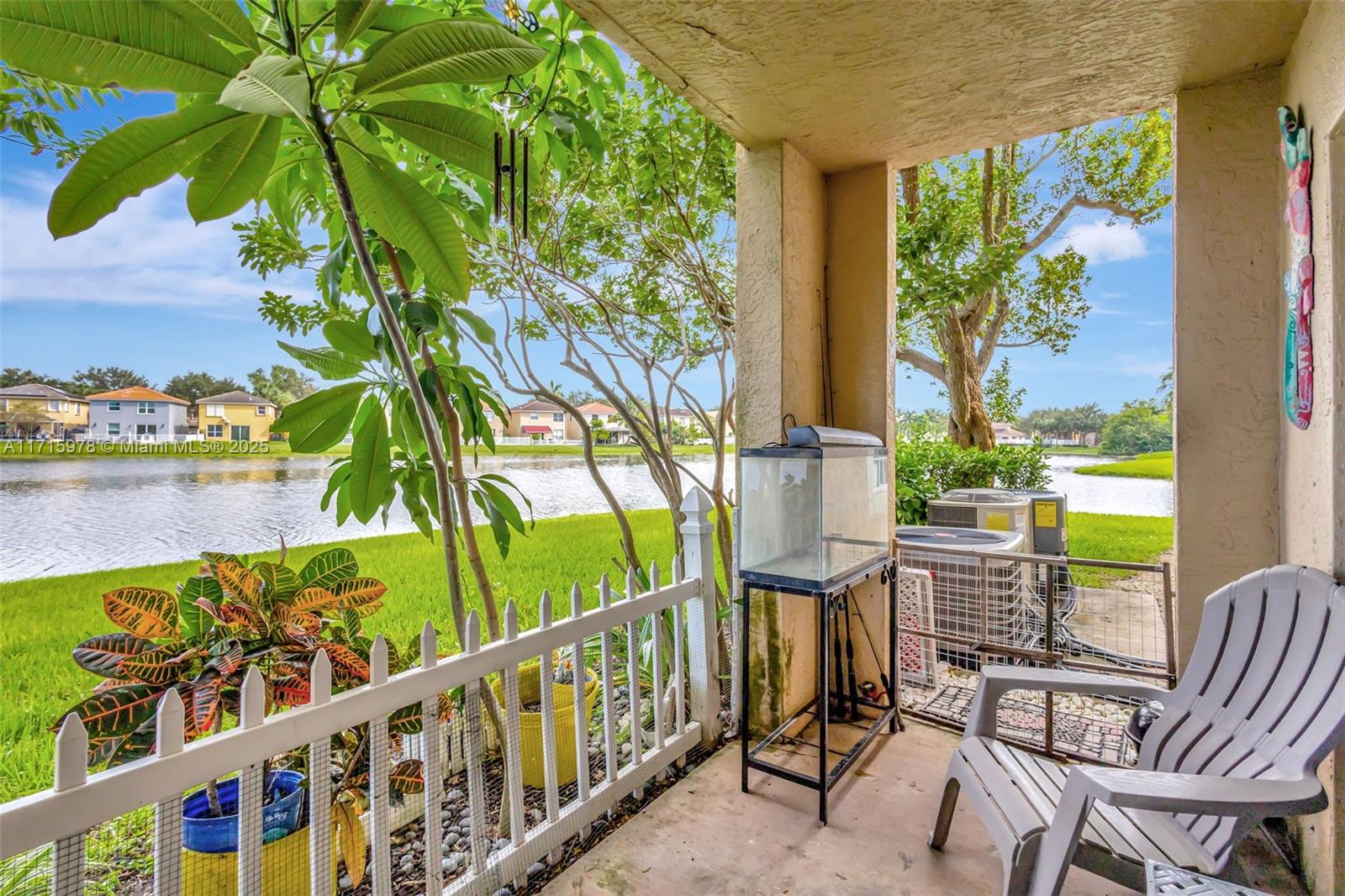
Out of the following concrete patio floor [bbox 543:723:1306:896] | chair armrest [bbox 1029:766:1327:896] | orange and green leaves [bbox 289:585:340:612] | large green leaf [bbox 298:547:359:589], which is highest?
large green leaf [bbox 298:547:359:589]

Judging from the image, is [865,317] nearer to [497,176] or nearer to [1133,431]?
[497,176]

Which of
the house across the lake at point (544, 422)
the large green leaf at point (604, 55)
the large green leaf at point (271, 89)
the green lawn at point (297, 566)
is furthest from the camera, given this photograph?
the house across the lake at point (544, 422)

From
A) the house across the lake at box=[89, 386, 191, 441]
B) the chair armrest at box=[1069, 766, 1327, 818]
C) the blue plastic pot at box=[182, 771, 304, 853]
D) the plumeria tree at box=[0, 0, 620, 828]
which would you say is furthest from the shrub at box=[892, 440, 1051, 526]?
the house across the lake at box=[89, 386, 191, 441]

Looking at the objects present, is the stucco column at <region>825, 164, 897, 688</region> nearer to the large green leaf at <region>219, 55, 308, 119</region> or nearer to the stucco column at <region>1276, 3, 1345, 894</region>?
the stucco column at <region>1276, 3, 1345, 894</region>

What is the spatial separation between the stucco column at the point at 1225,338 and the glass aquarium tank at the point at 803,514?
1.07m

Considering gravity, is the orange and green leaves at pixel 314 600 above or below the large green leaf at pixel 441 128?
below

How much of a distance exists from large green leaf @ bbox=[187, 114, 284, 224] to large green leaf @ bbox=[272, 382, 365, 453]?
551 millimetres

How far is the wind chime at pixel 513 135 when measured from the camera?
144 cm

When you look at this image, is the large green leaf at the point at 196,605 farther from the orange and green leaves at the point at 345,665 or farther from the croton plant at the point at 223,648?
the orange and green leaves at the point at 345,665

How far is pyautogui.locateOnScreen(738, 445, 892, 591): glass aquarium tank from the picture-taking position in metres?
2.11

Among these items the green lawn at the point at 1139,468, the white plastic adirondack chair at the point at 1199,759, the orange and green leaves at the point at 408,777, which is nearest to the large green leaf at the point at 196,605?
the orange and green leaves at the point at 408,777

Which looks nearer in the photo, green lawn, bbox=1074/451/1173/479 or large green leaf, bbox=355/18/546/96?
large green leaf, bbox=355/18/546/96

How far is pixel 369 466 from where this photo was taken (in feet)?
5.56

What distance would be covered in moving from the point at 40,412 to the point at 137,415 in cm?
20
